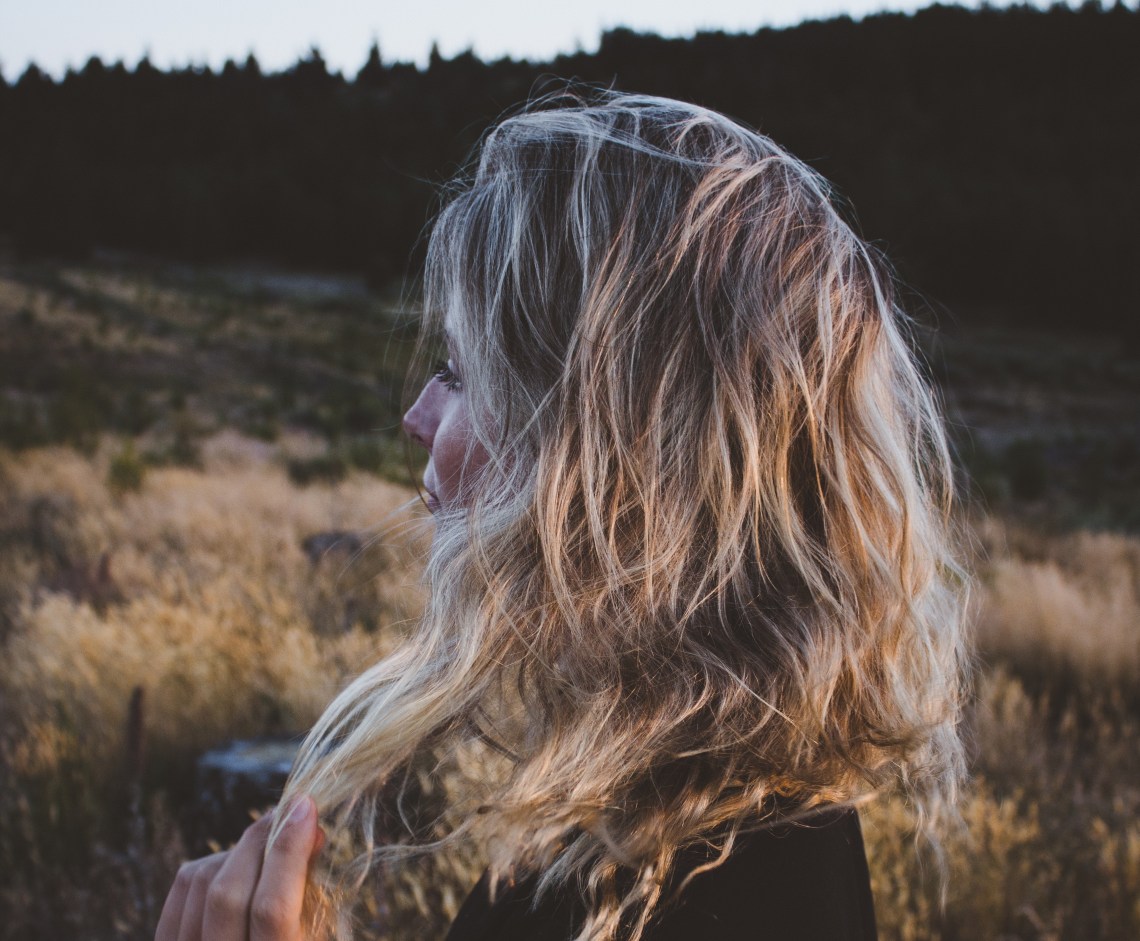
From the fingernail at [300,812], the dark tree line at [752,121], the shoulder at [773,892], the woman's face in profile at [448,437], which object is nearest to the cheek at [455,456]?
the woman's face in profile at [448,437]

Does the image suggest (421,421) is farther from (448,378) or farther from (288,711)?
(288,711)

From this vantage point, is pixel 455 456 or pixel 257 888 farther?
pixel 455 456

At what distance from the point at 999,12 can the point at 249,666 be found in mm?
93834

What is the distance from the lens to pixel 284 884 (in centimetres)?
90

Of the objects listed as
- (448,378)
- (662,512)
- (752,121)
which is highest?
(752,121)

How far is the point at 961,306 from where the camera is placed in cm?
4584

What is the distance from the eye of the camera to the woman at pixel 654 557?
958 mm

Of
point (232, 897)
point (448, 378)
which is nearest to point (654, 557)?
point (448, 378)

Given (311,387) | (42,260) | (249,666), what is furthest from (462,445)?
(42,260)

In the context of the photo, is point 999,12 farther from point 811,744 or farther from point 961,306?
point 811,744

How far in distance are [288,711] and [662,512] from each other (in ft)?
9.94

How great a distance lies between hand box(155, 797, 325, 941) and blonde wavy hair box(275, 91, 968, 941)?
0.51 feet

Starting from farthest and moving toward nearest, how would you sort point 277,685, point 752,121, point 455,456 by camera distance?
point 752,121
point 277,685
point 455,456

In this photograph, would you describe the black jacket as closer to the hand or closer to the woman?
the woman
